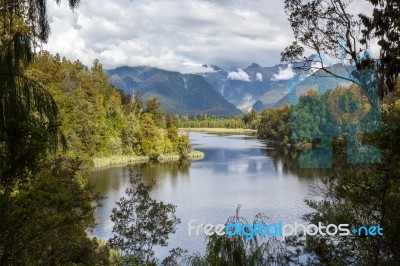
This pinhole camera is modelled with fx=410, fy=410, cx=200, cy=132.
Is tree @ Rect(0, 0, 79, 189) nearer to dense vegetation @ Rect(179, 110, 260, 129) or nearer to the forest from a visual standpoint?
the forest

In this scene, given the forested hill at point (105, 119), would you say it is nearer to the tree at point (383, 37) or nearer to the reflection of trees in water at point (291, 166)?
the reflection of trees in water at point (291, 166)

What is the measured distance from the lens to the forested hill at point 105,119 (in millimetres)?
36312

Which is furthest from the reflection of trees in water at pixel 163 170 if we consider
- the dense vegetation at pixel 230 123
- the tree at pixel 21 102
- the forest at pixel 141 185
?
the dense vegetation at pixel 230 123

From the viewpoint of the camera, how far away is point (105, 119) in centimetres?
4566

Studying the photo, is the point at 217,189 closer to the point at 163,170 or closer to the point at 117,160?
the point at 163,170

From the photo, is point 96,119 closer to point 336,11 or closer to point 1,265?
point 336,11

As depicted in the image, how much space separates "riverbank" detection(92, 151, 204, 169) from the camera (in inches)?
1586

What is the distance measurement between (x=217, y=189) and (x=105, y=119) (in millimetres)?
22640

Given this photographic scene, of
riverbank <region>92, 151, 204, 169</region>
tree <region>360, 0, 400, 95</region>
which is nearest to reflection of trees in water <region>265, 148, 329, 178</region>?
riverbank <region>92, 151, 204, 169</region>

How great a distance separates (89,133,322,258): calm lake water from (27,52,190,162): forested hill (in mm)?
5063

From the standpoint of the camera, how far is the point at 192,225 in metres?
17.8

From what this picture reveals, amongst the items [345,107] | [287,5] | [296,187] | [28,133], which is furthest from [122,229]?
[296,187]

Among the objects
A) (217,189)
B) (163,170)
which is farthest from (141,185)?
(163,170)

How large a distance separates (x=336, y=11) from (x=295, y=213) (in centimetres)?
1261
